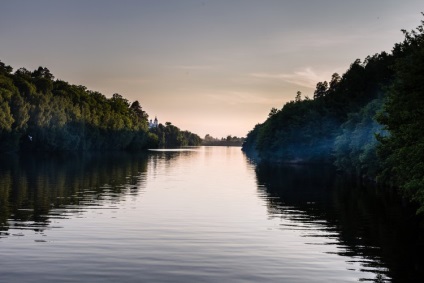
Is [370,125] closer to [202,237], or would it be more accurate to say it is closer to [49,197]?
[49,197]

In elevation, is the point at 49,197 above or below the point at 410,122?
below

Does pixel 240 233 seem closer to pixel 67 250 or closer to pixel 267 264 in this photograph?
pixel 267 264

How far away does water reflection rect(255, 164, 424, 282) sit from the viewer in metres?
24.2

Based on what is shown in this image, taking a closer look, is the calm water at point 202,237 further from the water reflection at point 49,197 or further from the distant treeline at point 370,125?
the distant treeline at point 370,125

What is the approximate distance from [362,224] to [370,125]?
3952 centimetres

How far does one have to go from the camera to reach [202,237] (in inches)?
1158

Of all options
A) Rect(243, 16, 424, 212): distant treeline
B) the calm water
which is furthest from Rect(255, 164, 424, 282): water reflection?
Rect(243, 16, 424, 212): distant treeline

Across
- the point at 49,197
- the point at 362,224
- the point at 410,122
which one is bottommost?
the point at 362,224

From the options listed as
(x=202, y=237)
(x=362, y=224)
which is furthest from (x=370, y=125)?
(x=202, y=237)

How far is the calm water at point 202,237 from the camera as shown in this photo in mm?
21359

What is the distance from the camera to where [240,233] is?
31.2 metres

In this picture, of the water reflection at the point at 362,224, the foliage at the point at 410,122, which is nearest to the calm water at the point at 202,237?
the water reflection at the point at 362,224

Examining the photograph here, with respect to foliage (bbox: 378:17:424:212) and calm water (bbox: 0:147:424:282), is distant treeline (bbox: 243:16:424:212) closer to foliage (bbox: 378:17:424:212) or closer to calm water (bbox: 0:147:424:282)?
foliage (bbox: 378:17:424:212)

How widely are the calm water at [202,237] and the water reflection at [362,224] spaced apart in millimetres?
69
